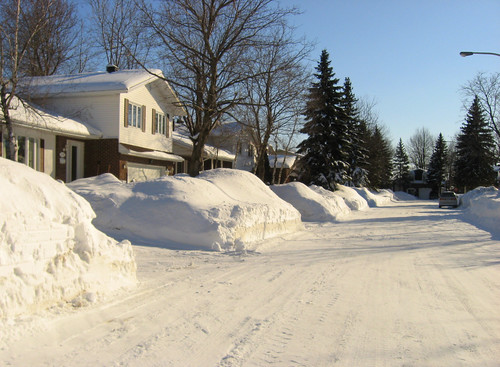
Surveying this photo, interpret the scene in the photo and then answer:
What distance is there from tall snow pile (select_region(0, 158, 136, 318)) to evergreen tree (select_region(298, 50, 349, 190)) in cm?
3206

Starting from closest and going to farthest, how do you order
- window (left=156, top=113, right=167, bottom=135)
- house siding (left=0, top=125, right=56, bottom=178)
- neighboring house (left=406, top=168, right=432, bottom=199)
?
house siding (left=0, top=125, right=56, bottom=178) → window (left=156, top=113, right=167, bottom=135) → neighboring house (left=406, top=168, right=432, bottom=199)

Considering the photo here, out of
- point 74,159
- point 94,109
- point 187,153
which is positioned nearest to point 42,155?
point 74,159

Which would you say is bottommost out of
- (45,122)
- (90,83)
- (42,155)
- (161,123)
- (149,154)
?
(42,155)

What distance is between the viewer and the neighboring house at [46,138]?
17453 millimetres

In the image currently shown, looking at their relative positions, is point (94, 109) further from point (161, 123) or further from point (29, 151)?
point (161, 123)

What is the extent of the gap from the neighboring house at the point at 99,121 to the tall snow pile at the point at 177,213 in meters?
9.15

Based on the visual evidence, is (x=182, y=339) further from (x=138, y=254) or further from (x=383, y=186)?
(x=383, y=186)

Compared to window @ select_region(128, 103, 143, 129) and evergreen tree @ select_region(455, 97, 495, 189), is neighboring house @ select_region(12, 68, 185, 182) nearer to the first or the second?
window @ select_region(128, 103, 143, 129)

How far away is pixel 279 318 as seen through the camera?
16.8 feet

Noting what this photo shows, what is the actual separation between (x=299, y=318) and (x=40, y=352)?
2829mm

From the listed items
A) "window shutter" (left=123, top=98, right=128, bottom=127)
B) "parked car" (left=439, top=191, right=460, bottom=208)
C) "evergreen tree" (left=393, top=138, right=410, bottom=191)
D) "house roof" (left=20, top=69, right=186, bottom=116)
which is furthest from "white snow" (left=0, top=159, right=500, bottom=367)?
"evergreen tree" (left=393, top=138, right=410, bottom=191)

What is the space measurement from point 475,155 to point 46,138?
51.2 metres

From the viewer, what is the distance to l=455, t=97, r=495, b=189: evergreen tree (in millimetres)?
54812

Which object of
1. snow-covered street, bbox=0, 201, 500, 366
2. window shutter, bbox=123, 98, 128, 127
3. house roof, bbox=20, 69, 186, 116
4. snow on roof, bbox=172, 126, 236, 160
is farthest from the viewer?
snow on roof, bbox=172, 126, 236, 160
